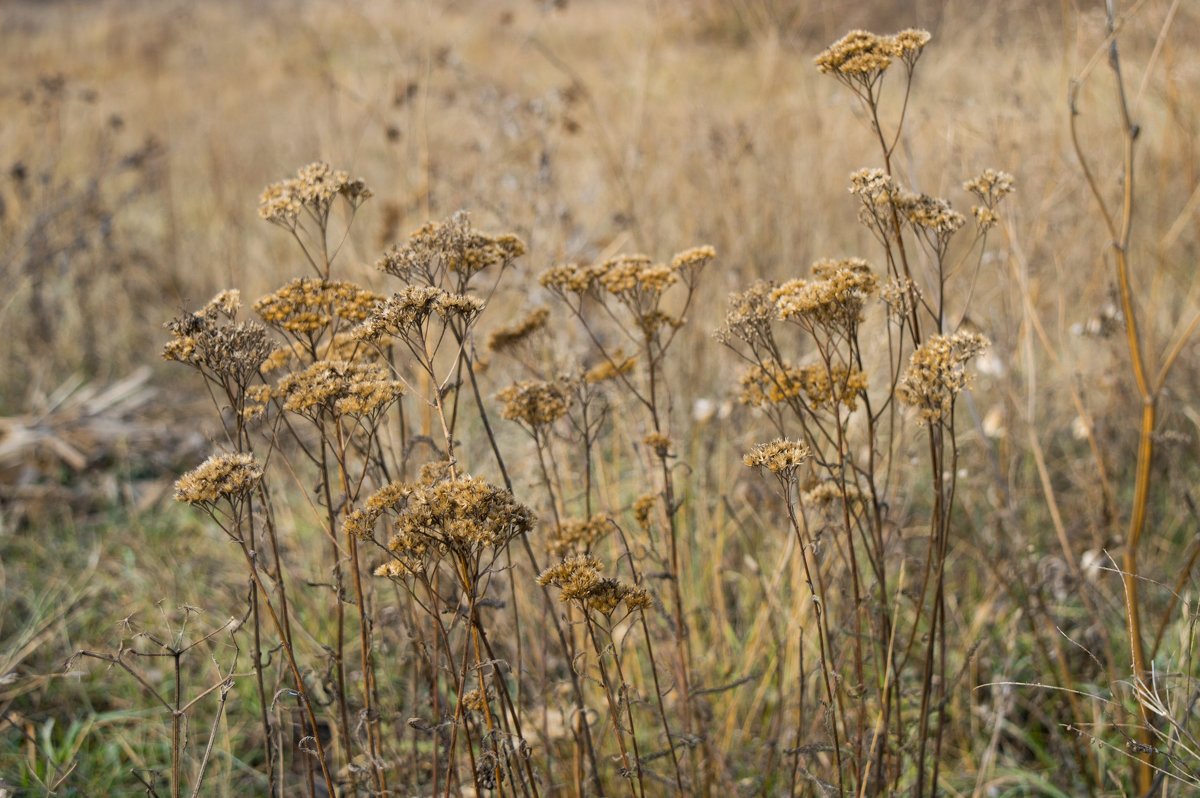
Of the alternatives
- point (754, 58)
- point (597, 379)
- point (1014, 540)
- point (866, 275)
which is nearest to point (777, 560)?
point (1014, 540)

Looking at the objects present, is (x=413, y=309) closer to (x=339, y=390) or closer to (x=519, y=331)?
(x=339, y=390)

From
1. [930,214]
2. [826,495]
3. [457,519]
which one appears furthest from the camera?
[826,495]

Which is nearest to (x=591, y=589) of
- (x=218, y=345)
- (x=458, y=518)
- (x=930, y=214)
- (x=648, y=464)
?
(x=458, y=518)

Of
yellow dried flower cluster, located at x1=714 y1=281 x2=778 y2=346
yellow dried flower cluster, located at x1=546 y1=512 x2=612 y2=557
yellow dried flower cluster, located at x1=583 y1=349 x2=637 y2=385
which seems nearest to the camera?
yellow dried flower cluster, located at x1=714 y1=281 x2=778 y2=346

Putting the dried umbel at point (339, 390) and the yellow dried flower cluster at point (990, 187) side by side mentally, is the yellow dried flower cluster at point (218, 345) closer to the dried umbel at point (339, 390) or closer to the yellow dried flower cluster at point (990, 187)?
the dried umbel at point (339, 390)

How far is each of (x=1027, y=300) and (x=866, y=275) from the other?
1021 millimetres

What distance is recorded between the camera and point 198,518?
430cm

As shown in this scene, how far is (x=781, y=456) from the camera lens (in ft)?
5.16

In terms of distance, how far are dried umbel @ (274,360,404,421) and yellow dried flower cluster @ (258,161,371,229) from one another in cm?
38

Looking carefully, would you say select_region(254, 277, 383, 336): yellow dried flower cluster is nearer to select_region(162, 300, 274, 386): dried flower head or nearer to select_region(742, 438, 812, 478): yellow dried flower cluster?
select_region(162, 300, 274, 386): dried flower head

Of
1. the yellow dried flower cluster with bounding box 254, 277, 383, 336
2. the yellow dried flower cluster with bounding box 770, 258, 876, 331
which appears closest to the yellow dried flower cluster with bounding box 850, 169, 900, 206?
the yellow dried flower cluster with bounding box 770, 258, 876, 331

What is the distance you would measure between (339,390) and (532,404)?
456 mm

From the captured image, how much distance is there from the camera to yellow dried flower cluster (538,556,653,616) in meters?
1.52

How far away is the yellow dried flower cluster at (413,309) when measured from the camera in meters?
1.60
